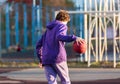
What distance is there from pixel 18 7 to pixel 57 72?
49.5ft

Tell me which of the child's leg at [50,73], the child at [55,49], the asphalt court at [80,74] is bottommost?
the asphalt court at [80,74]

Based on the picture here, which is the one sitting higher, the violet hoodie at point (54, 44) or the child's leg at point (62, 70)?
the violet hoodie at point (54, 44)

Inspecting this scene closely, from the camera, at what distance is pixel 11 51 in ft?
73.5

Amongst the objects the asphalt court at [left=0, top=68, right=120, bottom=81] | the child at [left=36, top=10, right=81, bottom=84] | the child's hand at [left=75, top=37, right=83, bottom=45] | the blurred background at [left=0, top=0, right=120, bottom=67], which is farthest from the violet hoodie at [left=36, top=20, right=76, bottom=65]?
the blurred background at [left=0, top=0, right=120, bottom=67]

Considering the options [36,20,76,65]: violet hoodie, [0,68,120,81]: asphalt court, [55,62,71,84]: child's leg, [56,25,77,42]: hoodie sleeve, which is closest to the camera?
[56,25,77,42]: hoodie sleeve

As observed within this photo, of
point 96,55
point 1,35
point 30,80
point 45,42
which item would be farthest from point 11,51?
point 45,42

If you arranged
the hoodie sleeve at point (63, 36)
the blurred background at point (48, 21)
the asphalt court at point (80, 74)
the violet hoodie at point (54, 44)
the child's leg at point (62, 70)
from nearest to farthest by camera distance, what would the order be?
Result: the hoodie sleeve at point (63, 36) → the violet hoodie at point (54, 44) → the child's leg at point (62, 70) → the asphalt court at point (80, 74) → the blurred background at point (48, 21)

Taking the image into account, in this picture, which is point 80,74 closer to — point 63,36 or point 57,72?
point 57,72

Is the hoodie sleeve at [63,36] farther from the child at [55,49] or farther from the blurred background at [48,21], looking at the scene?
the blurred background at [48,21]

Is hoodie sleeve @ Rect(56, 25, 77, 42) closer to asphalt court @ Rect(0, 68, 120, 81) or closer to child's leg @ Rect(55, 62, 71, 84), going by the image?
child's leg @ Rect(55, 62, 71, 84)

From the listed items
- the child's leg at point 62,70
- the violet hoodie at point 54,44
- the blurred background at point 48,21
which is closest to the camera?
the violet hoodie at point 54,44

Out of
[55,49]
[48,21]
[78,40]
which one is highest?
[78,40]

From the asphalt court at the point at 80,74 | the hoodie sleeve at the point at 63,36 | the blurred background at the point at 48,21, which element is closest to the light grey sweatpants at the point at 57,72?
the hoodie sleeve at the point at 63,36

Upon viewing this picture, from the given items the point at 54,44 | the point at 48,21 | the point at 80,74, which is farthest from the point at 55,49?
the point at 48,21
